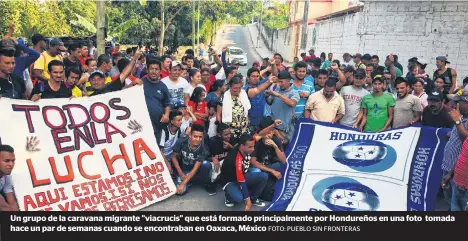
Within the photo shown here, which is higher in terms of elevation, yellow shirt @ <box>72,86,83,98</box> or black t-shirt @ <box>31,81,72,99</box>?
black t-shirt @ <box>31,81,72,99</box>

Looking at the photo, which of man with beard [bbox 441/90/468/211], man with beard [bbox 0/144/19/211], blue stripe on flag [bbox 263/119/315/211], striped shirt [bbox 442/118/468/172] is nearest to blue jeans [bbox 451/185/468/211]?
man with beard [bbox 441/90/468/211]

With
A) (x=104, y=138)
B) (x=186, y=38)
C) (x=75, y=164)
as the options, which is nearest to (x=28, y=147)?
(x=75, y=164)

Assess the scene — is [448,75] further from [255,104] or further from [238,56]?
[238,56]

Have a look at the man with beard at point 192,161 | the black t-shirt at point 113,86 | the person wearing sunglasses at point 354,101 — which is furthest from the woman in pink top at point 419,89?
the black t-shirt at point 113,86

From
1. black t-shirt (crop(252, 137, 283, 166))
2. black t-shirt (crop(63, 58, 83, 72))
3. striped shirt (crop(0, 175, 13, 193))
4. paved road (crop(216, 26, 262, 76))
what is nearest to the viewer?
striped shirt (crop(0, 175, 13, 193))

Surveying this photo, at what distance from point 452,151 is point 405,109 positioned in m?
1.33

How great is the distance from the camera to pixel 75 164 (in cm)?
468

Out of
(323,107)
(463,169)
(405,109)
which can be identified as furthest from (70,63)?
(463,169)

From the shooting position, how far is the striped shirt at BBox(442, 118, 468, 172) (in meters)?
4.52

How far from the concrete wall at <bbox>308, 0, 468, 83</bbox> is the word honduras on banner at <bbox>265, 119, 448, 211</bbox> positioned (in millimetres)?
9566

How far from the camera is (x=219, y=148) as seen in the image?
18.6 ft

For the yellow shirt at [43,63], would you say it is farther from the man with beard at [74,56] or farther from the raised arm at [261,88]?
the raised arm at [261,88]

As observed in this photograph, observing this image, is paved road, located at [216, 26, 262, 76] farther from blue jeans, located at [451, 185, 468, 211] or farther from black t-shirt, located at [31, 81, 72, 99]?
blue jeans, located at [451, 185, 468, 211]

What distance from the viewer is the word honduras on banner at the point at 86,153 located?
4.38 meters
